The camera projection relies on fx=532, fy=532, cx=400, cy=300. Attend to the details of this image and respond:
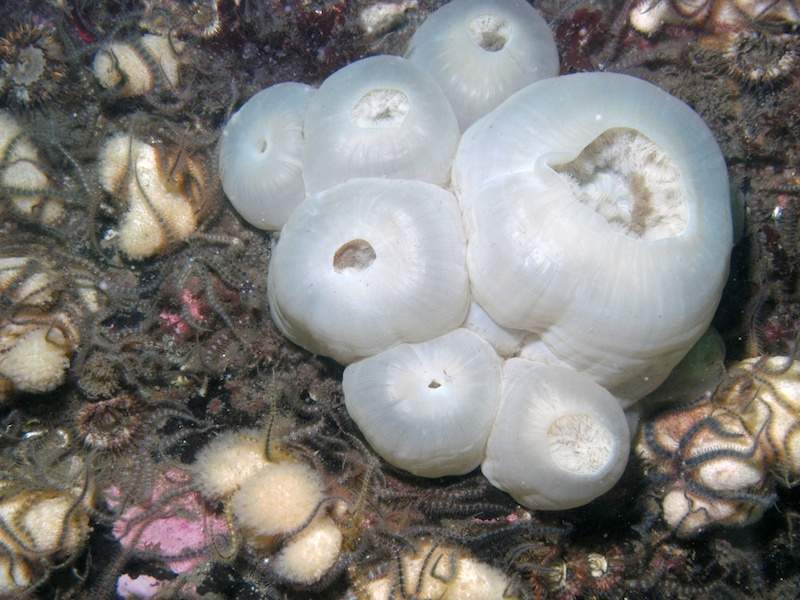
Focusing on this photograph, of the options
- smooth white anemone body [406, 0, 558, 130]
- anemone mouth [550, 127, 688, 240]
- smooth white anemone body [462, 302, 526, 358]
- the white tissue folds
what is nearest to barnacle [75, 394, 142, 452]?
the white tissue folds

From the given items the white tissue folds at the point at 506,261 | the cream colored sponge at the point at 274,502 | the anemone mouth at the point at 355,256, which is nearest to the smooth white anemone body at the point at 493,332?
the white tissue folds at the point at 506,261

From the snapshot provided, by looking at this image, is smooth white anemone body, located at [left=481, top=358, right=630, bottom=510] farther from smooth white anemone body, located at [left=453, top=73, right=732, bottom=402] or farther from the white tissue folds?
smooth white anemone body, located at [left=453, top=73, right=732, bottom=402]

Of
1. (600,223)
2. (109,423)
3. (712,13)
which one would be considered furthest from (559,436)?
(712,13)

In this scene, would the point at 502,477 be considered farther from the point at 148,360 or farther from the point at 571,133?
the point at 148,360

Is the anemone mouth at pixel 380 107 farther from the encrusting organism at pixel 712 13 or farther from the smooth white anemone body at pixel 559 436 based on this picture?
the encrusting organism at pixel 712 13

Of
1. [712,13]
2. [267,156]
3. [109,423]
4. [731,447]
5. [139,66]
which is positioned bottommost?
[731,447]

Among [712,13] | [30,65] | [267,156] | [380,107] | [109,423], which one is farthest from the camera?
[30,65]

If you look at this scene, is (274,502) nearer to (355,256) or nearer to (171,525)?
(171,525)

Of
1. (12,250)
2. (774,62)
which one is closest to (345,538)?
(12,250)
